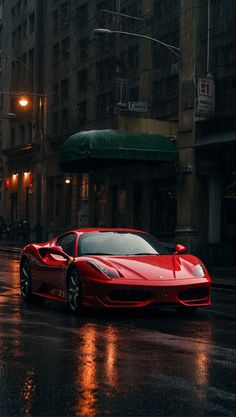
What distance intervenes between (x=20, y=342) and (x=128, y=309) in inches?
138

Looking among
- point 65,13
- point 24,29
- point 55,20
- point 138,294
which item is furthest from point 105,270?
point 24,29

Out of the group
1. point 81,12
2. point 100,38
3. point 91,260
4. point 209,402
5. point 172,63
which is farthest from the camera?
point 81,12

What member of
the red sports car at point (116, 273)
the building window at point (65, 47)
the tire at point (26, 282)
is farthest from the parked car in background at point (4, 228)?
the red sports car at point (116, 273)

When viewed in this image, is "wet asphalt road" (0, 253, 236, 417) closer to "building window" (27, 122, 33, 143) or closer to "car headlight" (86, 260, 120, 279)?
"car headlight" (86, 260, 120, 279)

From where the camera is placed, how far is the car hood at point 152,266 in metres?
10.7

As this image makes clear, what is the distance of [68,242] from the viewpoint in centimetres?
1230

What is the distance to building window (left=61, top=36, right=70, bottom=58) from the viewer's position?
44.5 metres

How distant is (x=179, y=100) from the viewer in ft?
99.6

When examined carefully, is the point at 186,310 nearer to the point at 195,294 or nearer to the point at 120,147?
the point at 195,294

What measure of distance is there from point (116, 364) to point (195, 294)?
4.06m

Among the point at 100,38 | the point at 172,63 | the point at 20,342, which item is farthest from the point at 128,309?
the point at 100,38

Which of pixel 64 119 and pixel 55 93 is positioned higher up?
pixel 55 93

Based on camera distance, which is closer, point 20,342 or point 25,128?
point 20,342

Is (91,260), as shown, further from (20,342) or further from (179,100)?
(179,100)
